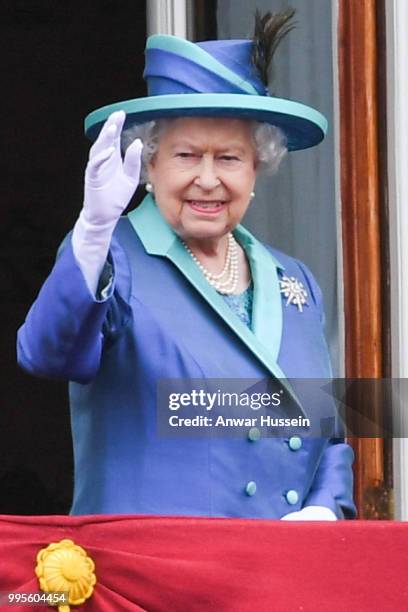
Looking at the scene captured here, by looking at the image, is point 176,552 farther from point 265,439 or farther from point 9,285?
point 9,285

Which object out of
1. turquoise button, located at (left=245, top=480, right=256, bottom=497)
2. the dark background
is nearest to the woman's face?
turquoise button, located at (left=245, top=480, right=256, bottom=497)

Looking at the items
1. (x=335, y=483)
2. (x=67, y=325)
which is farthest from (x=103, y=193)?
(x=335, y=483)

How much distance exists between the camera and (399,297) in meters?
3.87

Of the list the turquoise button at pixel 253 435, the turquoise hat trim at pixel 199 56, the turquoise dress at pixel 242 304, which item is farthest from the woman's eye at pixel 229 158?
the turquoise button at pixel 253 435

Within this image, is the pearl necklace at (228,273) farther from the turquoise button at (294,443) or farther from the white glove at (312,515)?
the white glove at (312,515)

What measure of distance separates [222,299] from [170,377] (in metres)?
0.17

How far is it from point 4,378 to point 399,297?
1859mm

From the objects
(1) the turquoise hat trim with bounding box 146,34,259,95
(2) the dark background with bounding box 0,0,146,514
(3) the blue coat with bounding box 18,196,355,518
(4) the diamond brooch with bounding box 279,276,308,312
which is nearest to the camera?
(3) the blue coat with bounding box 18,196,355,518

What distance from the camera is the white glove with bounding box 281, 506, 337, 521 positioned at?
11.3ft

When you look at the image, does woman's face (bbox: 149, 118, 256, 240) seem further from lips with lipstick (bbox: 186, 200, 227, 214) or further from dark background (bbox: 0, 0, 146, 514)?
dark background (bbox: 0, 0, 146, 514)

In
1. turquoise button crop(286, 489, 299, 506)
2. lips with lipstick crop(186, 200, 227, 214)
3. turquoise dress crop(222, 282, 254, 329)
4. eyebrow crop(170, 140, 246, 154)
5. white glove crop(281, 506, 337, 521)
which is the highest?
eyebrow crop(170, 140, 246, 154)

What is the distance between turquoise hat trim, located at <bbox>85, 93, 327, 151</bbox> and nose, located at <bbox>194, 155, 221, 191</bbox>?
73 mm

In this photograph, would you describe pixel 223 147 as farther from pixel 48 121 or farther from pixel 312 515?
pixel 48 121

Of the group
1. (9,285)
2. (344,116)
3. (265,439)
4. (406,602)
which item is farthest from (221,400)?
(9,285)
